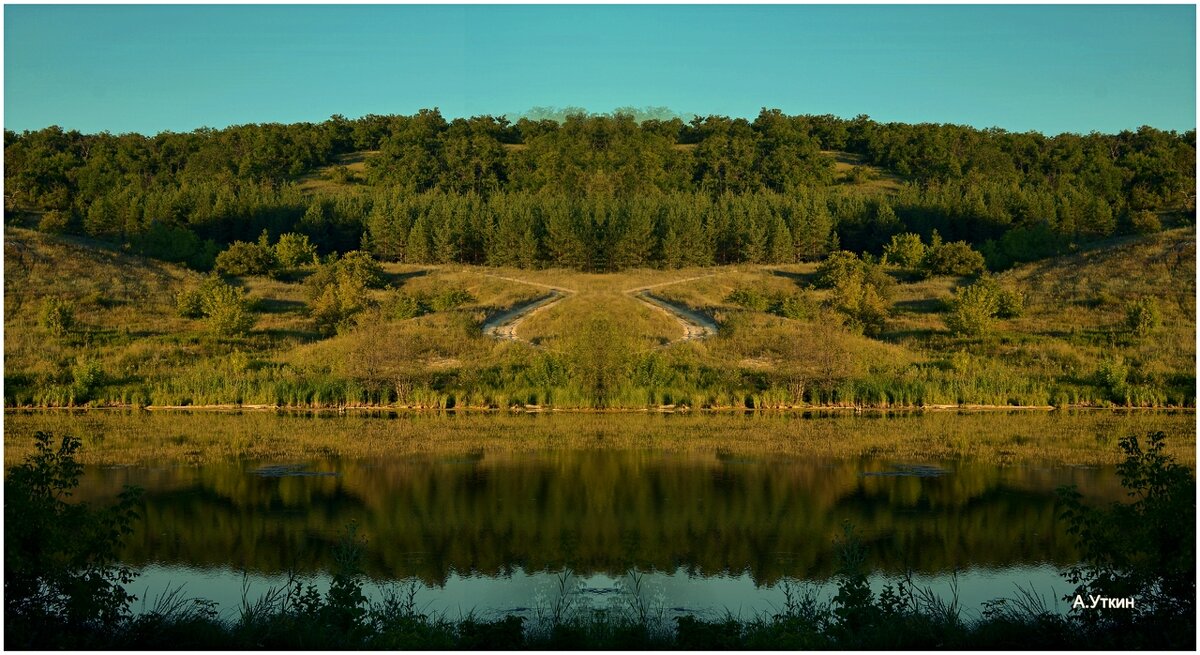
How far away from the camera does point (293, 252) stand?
209 ft

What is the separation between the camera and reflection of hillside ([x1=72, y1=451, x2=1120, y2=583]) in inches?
662

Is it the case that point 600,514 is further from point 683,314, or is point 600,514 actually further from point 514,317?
point 683,314

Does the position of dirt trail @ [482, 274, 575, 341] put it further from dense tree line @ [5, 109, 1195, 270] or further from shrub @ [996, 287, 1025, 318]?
shrub @ [996, 287, 1025, 318]

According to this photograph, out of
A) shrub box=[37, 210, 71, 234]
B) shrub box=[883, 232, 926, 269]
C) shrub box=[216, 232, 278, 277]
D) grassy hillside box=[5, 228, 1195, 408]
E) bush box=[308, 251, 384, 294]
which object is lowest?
grassy hillside box=[5, 228, 1195, 408]

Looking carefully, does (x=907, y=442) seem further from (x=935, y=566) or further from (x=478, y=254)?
(x=478, y=254)

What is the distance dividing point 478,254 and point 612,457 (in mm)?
38777

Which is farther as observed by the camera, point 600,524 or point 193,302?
point 193,302

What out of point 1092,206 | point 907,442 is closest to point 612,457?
point 907,442

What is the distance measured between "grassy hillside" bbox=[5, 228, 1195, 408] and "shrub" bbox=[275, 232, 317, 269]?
16.3 ft

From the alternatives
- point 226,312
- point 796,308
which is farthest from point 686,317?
point 226,312

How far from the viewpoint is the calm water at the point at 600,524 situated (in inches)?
609

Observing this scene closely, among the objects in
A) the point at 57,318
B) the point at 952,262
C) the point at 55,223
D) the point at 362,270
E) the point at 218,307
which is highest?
the point at 55,223

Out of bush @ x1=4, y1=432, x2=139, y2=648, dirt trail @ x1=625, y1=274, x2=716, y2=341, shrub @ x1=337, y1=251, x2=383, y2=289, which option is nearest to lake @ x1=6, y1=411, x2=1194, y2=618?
bush @ x1=4, y1=432, x2=139, y2=648

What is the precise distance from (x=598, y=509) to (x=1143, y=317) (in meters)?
34.4
